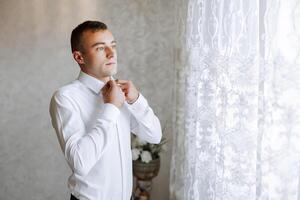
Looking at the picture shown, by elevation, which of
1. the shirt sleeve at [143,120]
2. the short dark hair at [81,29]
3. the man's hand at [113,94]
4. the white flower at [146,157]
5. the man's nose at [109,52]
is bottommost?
the white flower at [146,157]

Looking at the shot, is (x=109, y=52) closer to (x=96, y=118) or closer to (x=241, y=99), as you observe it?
(x=96, y=118)

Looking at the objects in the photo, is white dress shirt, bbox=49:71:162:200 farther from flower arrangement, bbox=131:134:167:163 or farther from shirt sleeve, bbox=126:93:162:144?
flower arrangement, bbox=131:134:167:163

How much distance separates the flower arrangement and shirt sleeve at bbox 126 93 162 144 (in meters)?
0.83

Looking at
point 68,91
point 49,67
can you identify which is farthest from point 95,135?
point 49,67

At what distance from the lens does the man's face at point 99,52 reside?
137 cm

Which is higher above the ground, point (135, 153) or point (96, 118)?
point (96, 118)

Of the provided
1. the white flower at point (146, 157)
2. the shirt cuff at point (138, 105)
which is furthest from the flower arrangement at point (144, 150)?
the shirt cuff at point (138, 105)

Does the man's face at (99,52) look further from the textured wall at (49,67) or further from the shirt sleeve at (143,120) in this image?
the textured wall at (49,67)

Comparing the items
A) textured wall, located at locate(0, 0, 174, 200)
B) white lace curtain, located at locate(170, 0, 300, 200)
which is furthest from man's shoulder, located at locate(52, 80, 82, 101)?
textured wall, located at locate(0, 0, 174, 200)

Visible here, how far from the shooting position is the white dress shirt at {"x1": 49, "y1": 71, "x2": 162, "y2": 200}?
123 centimetres

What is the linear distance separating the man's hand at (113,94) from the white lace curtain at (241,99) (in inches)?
15.0

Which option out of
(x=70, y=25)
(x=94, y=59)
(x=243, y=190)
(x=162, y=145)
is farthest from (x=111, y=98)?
(x=70, y=25)

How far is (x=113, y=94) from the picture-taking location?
4.38ft

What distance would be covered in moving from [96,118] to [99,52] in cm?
25
